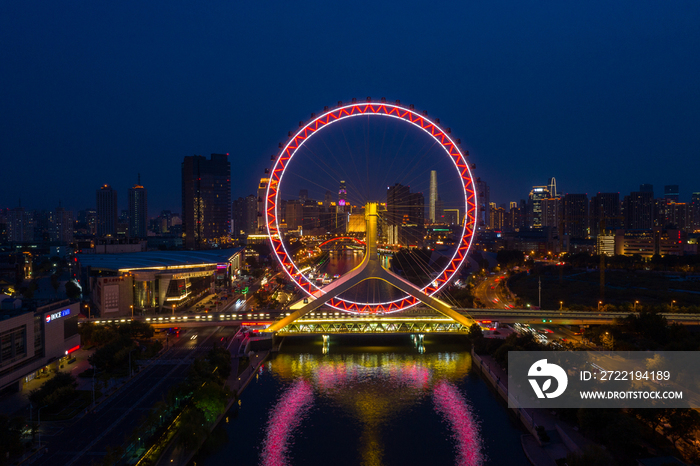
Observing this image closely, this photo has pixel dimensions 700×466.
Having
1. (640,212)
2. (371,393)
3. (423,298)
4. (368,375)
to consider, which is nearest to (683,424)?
(371,393)

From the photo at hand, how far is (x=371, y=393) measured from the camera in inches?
674

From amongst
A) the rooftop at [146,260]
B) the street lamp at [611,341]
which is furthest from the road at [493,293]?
the rooftop at [146,260]

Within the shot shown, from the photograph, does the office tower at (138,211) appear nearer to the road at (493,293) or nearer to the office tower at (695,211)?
the road at (493,293)

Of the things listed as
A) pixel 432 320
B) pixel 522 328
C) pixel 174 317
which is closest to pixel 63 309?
pixel 174 317

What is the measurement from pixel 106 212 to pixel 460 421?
340 ft

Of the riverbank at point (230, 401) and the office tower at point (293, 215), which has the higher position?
the office tower at point (293, 215)

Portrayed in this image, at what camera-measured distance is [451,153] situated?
770 inches

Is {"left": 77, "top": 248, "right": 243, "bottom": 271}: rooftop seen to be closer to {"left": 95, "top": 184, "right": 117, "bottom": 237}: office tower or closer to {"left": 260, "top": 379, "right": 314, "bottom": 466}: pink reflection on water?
{"left": 260, "top": 379, "right": 314, "bottom": 466}: pink reflection on water

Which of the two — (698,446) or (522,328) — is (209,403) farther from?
(522,328)

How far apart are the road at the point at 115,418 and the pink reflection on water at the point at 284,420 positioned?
11.9ft

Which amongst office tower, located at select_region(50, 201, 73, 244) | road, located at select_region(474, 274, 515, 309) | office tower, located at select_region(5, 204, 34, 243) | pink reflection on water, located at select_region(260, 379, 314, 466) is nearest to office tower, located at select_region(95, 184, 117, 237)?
office tower, located at select_region(50, 201, 73, 244)

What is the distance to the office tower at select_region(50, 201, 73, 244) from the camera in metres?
94.1

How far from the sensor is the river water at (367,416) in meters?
13.0

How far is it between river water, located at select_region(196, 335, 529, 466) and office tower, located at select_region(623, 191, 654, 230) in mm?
73583
